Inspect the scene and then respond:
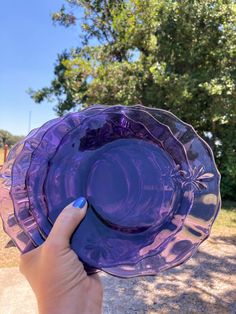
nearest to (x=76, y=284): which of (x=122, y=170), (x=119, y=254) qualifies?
(x=119, y=254)

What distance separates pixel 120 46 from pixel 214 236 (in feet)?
17.8

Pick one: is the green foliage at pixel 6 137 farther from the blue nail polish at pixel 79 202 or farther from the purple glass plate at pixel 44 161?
the blue nail polish at pixel 79 202

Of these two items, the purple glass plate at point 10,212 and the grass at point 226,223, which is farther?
the grass at point 226,223

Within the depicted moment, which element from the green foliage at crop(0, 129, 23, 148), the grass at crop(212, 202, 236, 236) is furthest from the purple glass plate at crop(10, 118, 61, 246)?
the green foliage at crop(0, 129, 23, 148)

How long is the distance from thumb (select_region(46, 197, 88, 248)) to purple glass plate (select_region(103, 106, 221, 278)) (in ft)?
0.68

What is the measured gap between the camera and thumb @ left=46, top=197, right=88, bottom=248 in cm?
100

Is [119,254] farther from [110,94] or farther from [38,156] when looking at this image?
[110,94]

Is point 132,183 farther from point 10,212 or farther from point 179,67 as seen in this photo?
point 179,67

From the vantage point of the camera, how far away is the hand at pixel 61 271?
1.00 metres

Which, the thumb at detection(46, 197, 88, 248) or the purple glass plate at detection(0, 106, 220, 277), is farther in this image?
the purple glass plate at detection(0, 106, 220, 277)

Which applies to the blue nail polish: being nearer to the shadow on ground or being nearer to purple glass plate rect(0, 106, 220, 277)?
purple glass plate rect(0, 106, 220, 277)

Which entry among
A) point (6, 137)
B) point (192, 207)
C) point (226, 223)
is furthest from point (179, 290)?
point (6, 137)

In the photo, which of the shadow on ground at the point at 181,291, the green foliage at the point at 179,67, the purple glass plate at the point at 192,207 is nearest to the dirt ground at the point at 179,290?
the shadow on ground at the point at 181,291

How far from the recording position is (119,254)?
1.08 m
